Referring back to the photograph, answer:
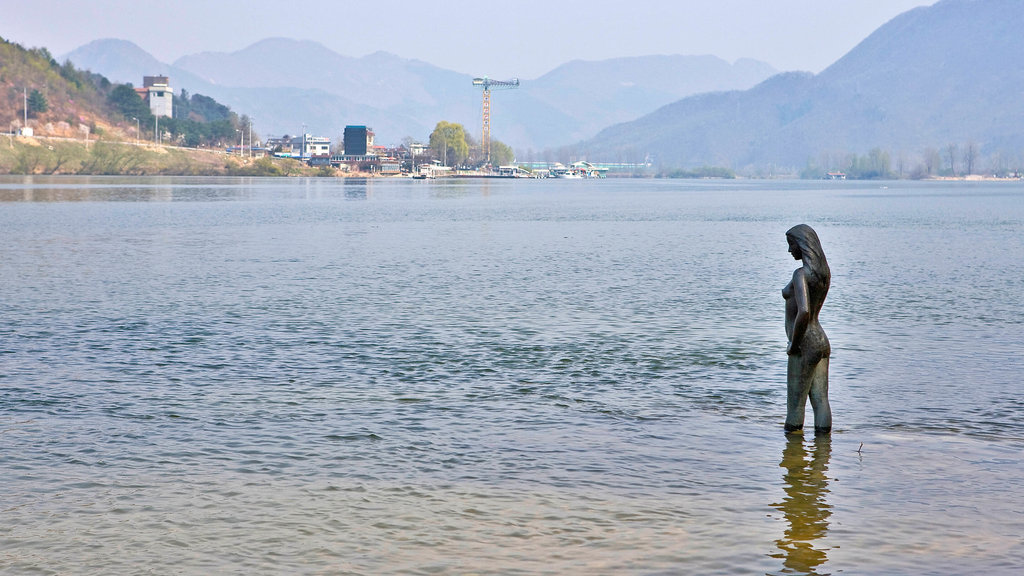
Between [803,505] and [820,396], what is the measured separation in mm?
2675

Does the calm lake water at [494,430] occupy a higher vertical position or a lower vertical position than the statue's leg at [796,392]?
lower

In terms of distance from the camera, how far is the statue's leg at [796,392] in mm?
13633

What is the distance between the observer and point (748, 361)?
21.0m

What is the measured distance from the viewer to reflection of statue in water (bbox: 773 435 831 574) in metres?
10.1

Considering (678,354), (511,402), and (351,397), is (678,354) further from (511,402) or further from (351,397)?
(351,397)

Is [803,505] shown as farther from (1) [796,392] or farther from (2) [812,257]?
(2) [812,257]

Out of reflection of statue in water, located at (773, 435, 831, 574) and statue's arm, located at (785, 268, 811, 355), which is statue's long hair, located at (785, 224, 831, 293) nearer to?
statue's arm, located at (785, 268, 811, 355)

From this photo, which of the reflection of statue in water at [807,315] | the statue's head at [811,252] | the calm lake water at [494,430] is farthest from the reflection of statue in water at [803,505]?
the statue's head at [811,252]

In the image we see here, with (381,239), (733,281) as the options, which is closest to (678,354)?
(733,281)

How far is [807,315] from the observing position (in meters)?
13.2

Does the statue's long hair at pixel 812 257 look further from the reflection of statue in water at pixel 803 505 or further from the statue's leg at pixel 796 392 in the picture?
the reflection of statue in water at pixel 803 505

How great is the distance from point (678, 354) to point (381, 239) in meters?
39.9

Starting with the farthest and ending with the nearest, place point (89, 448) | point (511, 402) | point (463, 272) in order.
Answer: point (463, 272) → point (511, 402) → point (89, 448)

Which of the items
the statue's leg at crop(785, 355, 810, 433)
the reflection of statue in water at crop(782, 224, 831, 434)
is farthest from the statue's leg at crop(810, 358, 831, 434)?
the statue's leg at crop(785, 355, 810, 433)
